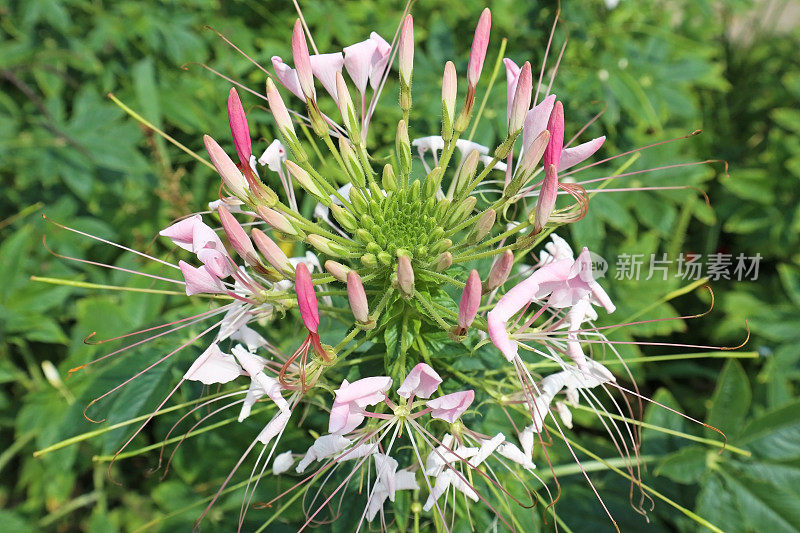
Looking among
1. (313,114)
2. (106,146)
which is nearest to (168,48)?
(106,146)

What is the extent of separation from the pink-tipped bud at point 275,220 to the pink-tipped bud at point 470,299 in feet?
1.33

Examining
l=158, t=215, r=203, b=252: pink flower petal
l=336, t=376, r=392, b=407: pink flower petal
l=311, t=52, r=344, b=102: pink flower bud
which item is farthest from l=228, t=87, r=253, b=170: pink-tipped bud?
l=336, t=376, r=392, b=407: pink flower petal

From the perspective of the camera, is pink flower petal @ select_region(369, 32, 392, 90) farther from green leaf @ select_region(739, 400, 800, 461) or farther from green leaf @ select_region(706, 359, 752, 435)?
green leaf @ select_region(739, 400, 800, 461)

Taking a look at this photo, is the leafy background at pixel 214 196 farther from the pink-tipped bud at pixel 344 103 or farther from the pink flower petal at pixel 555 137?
the pink flower petal at pixel 555 137

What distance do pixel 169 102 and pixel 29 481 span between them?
1935mm

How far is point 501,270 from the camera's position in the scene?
112 centimetres

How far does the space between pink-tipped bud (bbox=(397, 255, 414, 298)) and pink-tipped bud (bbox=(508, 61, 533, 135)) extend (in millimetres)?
407

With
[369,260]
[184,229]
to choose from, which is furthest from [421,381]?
[184,229]

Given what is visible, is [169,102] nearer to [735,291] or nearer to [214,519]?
[214,519]

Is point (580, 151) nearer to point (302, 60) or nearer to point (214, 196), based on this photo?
point (302, 60)

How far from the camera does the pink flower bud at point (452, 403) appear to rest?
3.48 feet

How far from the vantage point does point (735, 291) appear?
3467 millimetres

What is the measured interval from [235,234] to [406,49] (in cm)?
59

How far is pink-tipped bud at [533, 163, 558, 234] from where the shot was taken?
110 centimetres
